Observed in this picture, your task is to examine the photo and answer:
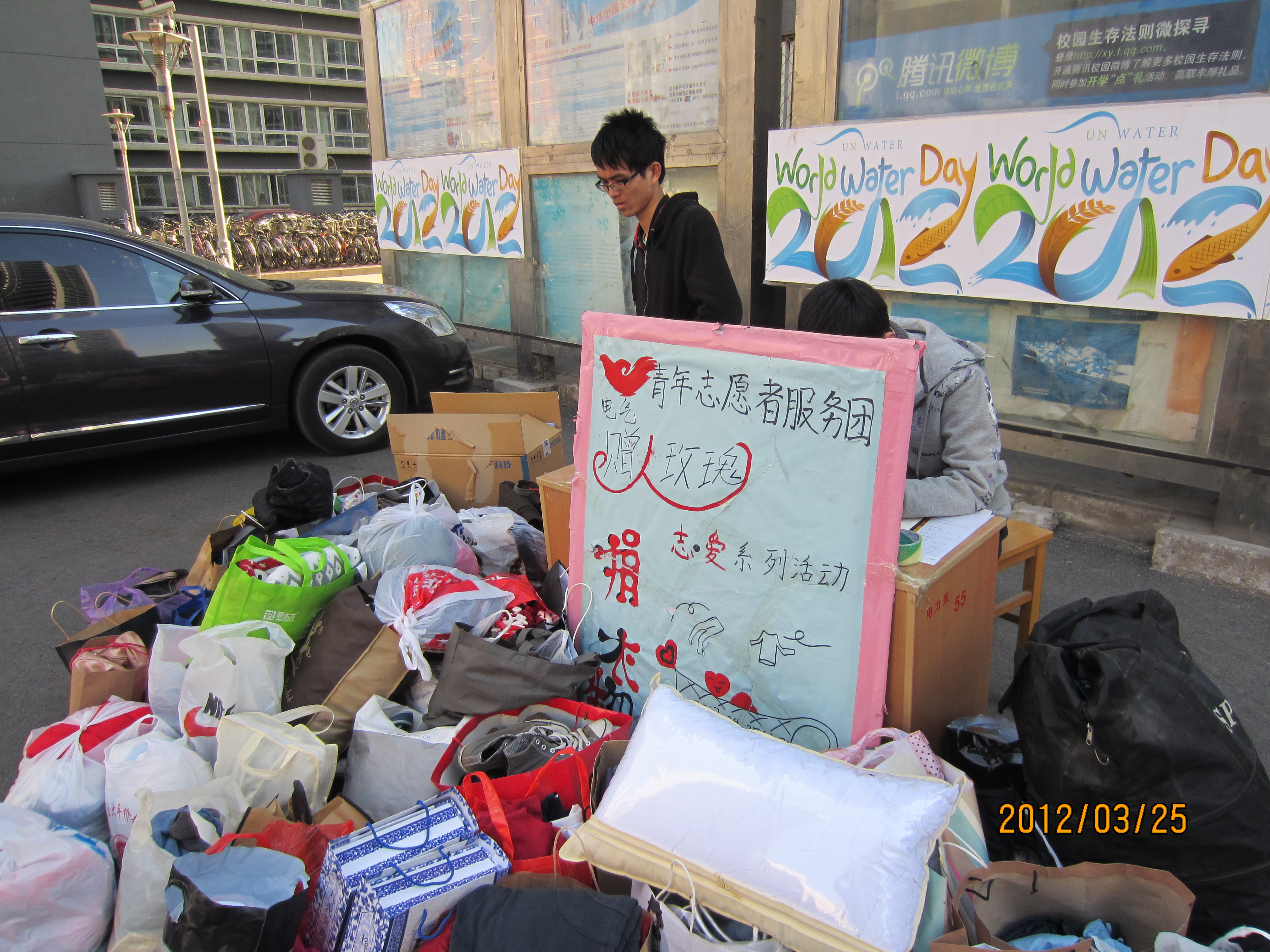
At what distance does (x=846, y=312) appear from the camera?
224 centimetres

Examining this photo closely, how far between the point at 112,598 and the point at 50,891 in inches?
68.1

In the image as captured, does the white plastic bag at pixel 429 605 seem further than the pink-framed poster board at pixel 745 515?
Yes

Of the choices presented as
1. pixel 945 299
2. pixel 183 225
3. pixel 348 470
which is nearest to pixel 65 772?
pixel 348 470

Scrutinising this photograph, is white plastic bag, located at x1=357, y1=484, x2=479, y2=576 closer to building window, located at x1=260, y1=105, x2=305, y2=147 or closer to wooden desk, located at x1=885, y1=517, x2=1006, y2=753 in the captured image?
wooden desk, located at x1=885, y1=517, x2=1006, y2=753

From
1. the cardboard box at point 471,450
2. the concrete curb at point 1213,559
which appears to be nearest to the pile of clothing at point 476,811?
the cardboard box at point 471,450

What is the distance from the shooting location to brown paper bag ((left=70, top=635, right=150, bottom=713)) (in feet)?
8.72

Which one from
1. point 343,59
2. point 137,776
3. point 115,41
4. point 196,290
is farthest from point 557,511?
point 343,59

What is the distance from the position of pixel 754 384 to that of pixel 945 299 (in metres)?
2.75

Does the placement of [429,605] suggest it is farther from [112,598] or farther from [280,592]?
[112,598]

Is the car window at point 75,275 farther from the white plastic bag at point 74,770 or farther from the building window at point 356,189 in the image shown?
the building window at point 356,189

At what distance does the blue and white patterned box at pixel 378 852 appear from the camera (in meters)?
1.76

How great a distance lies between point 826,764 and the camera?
1740mm

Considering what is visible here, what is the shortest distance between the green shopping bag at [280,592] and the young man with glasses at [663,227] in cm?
157

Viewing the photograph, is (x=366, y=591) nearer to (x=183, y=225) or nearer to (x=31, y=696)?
(x=31, y=696)
